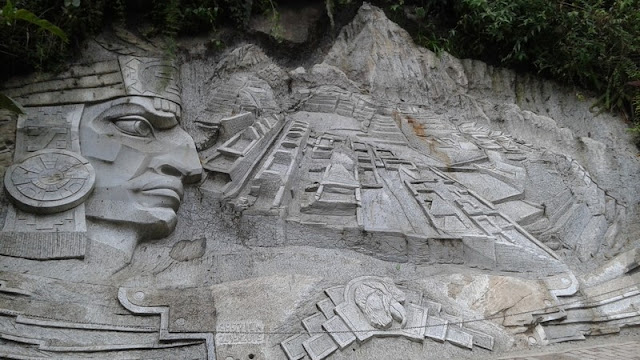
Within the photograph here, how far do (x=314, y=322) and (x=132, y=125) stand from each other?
1.89 meters

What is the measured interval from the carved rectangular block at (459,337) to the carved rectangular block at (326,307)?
2.17 ft

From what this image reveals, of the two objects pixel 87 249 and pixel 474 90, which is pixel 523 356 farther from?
pixel 474 90

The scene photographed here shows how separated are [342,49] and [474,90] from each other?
1.36 m

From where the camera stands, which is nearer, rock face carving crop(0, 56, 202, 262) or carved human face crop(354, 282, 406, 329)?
carved human face crop(354, 282, 406, 329)

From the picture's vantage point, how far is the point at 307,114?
491 cm

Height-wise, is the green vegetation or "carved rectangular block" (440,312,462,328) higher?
the green vegetation

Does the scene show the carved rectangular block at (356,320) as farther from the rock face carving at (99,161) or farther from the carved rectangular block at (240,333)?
the rock face carving at (99,161)

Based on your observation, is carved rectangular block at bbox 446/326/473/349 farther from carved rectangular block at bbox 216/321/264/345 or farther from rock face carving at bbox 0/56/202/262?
rock face carving at bbox 0/56/202/262

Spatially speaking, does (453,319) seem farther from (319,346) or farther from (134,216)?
(134,216)

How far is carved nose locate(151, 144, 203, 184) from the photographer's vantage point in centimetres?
388

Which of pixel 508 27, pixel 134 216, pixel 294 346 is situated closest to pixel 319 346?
pixel 294 346

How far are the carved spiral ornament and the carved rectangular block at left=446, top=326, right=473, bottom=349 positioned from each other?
2.27m

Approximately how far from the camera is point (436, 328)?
3.23m

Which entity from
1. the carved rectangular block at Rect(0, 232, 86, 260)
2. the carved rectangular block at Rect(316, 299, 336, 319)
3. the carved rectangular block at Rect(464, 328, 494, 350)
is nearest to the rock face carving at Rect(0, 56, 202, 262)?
the carved rectangular block at Rect(0, 232, 86, 260)
